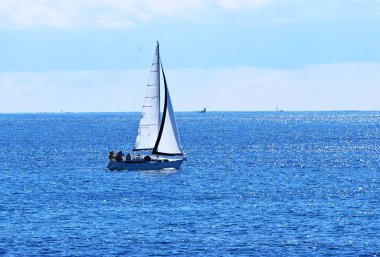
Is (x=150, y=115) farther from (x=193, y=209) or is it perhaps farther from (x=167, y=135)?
(x=193, y=209)

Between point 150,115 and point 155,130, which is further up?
point 150,115

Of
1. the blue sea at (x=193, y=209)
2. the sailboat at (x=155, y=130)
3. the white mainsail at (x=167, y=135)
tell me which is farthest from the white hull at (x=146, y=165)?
the white mainsail at (x=167, y=135)

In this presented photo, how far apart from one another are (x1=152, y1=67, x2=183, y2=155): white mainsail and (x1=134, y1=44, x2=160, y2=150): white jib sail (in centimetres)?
74

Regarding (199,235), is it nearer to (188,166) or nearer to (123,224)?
(123,224)

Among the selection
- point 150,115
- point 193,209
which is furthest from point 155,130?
point 193,209

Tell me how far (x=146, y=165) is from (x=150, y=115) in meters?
5.84

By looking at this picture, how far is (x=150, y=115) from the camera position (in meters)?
99.1

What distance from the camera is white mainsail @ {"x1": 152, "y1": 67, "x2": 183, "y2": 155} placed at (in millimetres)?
99375

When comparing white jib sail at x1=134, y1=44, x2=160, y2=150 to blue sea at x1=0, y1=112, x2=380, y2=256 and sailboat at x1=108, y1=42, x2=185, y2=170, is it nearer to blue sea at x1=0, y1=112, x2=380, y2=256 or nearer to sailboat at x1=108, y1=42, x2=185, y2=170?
sailboat at x1=108, y1=42, x2=185, y2=170

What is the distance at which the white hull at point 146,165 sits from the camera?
9819 cm

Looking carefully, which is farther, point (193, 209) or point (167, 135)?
point (167, 135)

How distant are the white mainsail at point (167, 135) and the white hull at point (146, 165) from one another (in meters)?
1.33

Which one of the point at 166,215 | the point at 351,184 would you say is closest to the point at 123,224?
the point at 166,215

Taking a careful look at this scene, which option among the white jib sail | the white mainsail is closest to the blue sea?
the white mainsail
